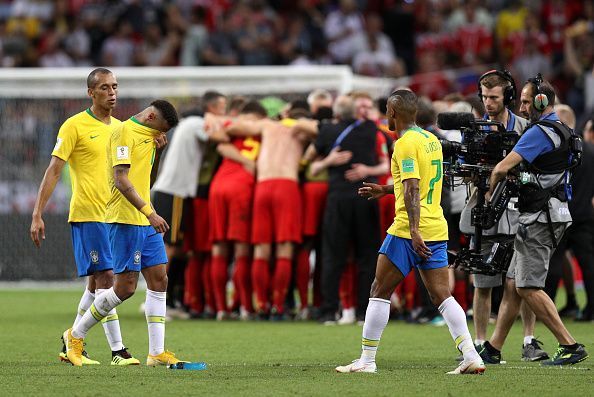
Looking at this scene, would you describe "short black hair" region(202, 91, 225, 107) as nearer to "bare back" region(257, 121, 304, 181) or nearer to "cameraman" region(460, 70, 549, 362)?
"bare back" region(257, 121, 304, 181)

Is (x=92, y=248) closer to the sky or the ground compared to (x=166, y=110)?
closer to the ground

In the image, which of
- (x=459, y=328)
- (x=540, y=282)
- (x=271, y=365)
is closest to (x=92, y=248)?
(x=271, y=365)

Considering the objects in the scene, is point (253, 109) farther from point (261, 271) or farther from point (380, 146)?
point (261, 271)

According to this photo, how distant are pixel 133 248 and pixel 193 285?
5810mm

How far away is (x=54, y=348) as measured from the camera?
1134 centimetres

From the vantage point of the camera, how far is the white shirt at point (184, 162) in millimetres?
14734

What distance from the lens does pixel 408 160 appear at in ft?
28.8

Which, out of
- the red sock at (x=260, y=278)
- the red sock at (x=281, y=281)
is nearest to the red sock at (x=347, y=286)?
the red sock at (x=281, y=281)

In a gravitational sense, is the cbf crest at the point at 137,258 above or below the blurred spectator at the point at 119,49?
below

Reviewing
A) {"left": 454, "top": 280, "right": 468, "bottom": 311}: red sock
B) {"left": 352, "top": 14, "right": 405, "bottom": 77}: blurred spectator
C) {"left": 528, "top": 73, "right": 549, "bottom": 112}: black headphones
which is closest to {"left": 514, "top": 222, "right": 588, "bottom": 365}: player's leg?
{"left": 528, "top": 73, "right": 549, "bottom": 112}: black headphones

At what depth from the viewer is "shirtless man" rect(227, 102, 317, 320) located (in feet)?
47.9

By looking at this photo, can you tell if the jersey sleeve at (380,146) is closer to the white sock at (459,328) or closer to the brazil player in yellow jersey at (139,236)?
the brazil player in yellow jersey at (139,236)

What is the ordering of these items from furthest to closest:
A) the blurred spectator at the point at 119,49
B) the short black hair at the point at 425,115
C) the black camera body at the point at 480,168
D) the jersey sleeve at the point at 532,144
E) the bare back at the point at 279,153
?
the blurred spectator at the point at 119,49 < the bare back at the point at 279,153 < the short black hair at the point at 425,115 < the black camera body at the point at 480,168 < the jersey sleeve at the point at 532,144

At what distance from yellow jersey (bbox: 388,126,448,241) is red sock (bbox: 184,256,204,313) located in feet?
21.8
